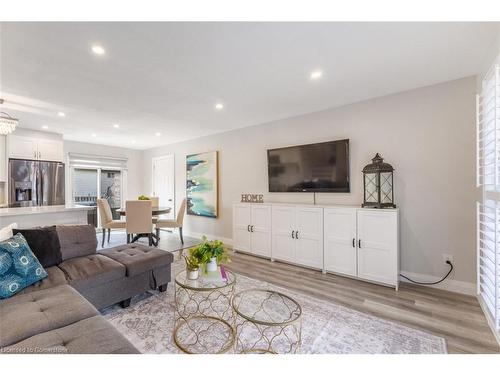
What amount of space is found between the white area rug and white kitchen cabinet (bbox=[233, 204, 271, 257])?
5.38ft

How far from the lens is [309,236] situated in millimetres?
3617

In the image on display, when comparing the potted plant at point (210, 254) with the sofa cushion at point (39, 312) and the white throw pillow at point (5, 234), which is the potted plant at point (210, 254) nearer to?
the sofa cushion at point (39, 312)

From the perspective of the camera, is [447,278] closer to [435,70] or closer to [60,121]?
[435,70]

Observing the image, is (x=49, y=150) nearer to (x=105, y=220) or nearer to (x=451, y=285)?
(x=105, y=220)

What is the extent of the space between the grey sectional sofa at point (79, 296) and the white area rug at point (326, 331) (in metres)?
0.26

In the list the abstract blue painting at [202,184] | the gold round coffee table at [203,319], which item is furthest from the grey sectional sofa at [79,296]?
the abstract blue painting at [202,184]

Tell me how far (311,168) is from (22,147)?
5764 mm

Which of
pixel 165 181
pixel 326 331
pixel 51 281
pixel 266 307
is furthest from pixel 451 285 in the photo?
pixel 165 181

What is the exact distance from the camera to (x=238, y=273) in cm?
349

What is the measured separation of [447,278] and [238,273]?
2.64 meters

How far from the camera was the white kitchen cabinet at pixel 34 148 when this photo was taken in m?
4.69

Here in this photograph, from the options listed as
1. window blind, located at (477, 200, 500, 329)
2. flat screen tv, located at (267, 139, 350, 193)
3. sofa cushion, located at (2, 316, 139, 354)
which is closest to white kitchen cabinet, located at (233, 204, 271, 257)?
flat screen tv, located at (267, 139, 350, 193)

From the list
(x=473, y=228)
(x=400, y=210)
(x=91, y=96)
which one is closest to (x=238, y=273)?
(x=400, y=210)

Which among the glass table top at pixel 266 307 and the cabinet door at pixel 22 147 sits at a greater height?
the cabinet door at pixel 22 147
